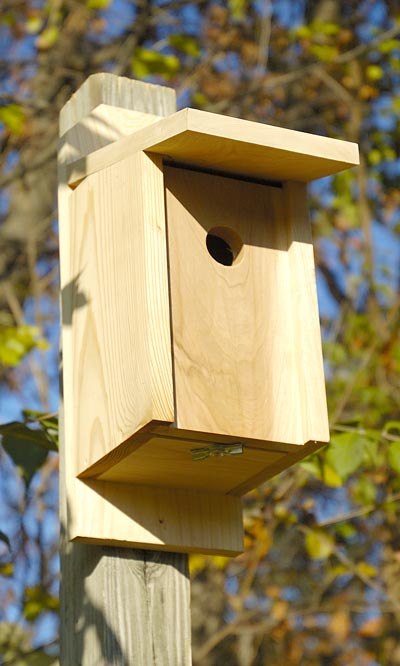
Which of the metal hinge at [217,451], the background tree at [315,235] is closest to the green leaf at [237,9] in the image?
the background tree at [315,235]

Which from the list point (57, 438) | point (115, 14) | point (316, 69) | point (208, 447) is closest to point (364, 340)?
point (316, 69)

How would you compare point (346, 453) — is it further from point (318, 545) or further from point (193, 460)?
point (318, 545)

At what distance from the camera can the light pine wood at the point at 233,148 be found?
7.61 ft

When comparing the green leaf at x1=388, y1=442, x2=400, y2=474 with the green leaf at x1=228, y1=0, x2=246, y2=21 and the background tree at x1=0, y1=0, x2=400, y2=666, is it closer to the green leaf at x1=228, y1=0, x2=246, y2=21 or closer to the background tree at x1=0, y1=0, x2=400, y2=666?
the background tree at x1=0, y1=0, x2=400, y2=666

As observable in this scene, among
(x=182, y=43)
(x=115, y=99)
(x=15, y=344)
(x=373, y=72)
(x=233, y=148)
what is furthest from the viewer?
(x=373, y=72)

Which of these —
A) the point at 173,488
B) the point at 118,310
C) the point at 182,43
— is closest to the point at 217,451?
the point at 173,488

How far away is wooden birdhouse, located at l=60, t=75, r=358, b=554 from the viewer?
228 cm

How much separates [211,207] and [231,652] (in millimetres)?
4577

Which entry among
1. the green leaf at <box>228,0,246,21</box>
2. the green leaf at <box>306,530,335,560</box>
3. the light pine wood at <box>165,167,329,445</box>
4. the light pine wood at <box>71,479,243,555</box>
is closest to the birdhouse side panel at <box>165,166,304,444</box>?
the light pine wood at <box>165,167,329,445</box>

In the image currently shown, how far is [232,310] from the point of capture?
7.90 feet

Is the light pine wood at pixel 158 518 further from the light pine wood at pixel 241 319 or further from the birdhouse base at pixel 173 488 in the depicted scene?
the light pine wood at pixel 241 319

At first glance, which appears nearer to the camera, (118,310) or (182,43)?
(118,310)

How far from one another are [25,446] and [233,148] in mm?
701

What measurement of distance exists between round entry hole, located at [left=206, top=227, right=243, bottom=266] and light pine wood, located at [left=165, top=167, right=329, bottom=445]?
15 mm
